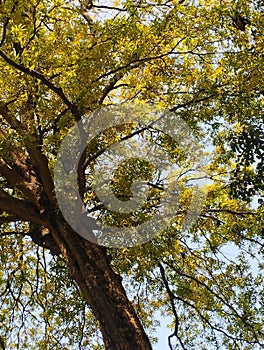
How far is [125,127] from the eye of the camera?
5.94 meters

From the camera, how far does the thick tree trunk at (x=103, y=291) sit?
4.86 meters

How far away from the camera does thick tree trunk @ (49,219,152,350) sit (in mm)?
4855

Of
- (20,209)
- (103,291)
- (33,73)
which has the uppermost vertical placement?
(33,73)

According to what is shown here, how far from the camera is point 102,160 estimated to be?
5.88 meters

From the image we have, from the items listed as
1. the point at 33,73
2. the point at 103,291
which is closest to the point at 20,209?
the point at 103,291

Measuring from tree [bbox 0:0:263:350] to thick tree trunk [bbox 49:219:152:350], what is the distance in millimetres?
11

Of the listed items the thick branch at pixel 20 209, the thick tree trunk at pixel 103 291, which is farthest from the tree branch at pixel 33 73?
the thick tree trunk at pixel 103 291

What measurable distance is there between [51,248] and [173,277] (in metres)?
2.08

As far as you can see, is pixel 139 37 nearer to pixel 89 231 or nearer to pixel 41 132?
pixel 41 132

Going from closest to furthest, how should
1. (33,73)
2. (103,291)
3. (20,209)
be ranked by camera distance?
(33,73)
(103,291)
(20,209)

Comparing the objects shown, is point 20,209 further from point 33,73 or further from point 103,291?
point 33,73

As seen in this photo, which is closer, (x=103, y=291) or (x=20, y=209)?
(x=103, y=291)

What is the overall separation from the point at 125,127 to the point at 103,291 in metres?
1.87

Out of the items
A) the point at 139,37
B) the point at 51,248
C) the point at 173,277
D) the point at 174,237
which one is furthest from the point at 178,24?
the point at 173,277
